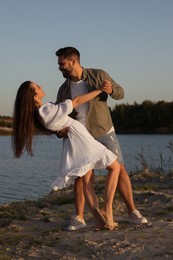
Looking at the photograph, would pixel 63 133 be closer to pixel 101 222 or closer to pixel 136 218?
pixel 101 222

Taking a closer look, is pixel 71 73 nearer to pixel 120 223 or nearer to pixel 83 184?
pixel 83 184

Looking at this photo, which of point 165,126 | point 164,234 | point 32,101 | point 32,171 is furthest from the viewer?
point 165,126

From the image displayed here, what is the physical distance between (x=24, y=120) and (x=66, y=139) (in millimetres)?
465

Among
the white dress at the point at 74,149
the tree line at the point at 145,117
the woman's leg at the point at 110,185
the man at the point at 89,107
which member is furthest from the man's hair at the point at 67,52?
the tree line at the point at 145,117

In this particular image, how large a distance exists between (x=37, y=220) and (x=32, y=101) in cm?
163

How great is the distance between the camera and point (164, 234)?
4508 mm

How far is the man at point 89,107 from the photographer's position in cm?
500

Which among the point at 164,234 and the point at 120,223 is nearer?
the point at 164,234

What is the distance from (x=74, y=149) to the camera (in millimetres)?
4938

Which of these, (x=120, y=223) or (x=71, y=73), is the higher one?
(x=71, y=73)

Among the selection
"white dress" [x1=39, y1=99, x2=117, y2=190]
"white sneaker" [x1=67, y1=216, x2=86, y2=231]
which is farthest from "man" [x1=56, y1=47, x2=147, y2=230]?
"white dress" [x1=39, y1=99, x2=117, y2=190]

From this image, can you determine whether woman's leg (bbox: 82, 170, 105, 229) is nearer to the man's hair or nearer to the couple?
the couple

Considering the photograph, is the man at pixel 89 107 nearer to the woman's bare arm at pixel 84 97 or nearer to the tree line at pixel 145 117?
the woman's bare arm at pixel 84 97

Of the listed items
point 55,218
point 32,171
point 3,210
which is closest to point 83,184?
point 55,218
